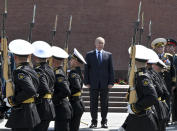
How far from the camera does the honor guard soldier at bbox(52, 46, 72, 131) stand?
7246 millimetres

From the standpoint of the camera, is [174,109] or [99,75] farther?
[174,109]

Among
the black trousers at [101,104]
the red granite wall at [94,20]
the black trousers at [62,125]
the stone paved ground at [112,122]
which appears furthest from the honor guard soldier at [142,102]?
the red granite wall at [94,20]

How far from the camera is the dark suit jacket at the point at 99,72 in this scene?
9898 millimetres

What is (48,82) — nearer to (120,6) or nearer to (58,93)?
(58,93)

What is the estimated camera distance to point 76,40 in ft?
56.8

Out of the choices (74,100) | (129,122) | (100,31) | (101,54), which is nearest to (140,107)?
(129,122)

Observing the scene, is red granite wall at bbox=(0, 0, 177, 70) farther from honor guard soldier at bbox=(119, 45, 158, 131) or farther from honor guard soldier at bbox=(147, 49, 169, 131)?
honor guard soldier at bbox=(119, 45, 158, 131)

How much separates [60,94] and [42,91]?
0.69 meters

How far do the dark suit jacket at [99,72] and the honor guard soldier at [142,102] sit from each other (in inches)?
151

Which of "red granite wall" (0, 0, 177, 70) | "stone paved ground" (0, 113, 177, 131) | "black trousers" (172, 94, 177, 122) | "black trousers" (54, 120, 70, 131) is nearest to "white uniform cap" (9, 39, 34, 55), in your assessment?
"black trousers" (54, 120, 70, 131)

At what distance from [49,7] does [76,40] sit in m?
1.74

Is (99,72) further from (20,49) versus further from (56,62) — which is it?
(20,49)

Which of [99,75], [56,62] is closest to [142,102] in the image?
[56,62]

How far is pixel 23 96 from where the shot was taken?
580 cm
